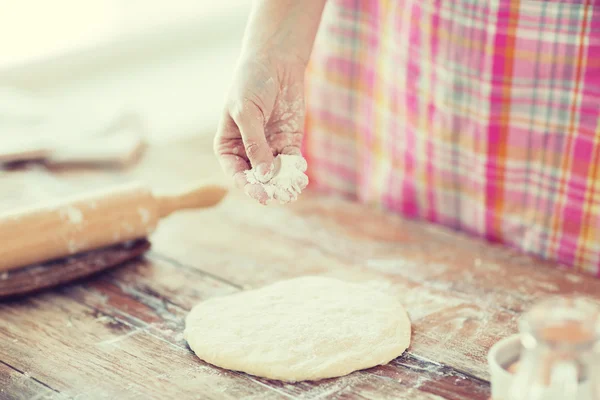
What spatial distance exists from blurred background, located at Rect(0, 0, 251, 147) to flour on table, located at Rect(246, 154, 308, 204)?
1058 millimetres

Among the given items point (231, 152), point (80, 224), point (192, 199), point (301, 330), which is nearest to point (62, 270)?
point (80, 224)

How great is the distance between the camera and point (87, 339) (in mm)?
1315

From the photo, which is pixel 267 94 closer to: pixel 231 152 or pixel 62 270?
pixel 231 152

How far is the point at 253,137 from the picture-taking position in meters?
1.29

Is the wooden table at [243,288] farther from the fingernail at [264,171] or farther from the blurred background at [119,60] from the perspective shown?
the blurred background at [119,60]

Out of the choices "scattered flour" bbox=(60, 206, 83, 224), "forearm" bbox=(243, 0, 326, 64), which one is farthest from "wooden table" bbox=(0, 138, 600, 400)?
"forearm" bbox=(243, 0, 326, 64)

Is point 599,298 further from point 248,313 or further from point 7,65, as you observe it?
point 7,65

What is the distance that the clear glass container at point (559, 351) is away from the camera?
833 mm

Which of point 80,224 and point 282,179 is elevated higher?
point 282,179

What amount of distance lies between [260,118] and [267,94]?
0.05m

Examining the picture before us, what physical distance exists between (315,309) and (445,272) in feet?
1.14

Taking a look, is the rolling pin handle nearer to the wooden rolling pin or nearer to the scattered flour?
Result: the wooden rolling pin

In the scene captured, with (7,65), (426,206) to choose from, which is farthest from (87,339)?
(7,65)

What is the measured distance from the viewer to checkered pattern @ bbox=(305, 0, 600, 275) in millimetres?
1503
